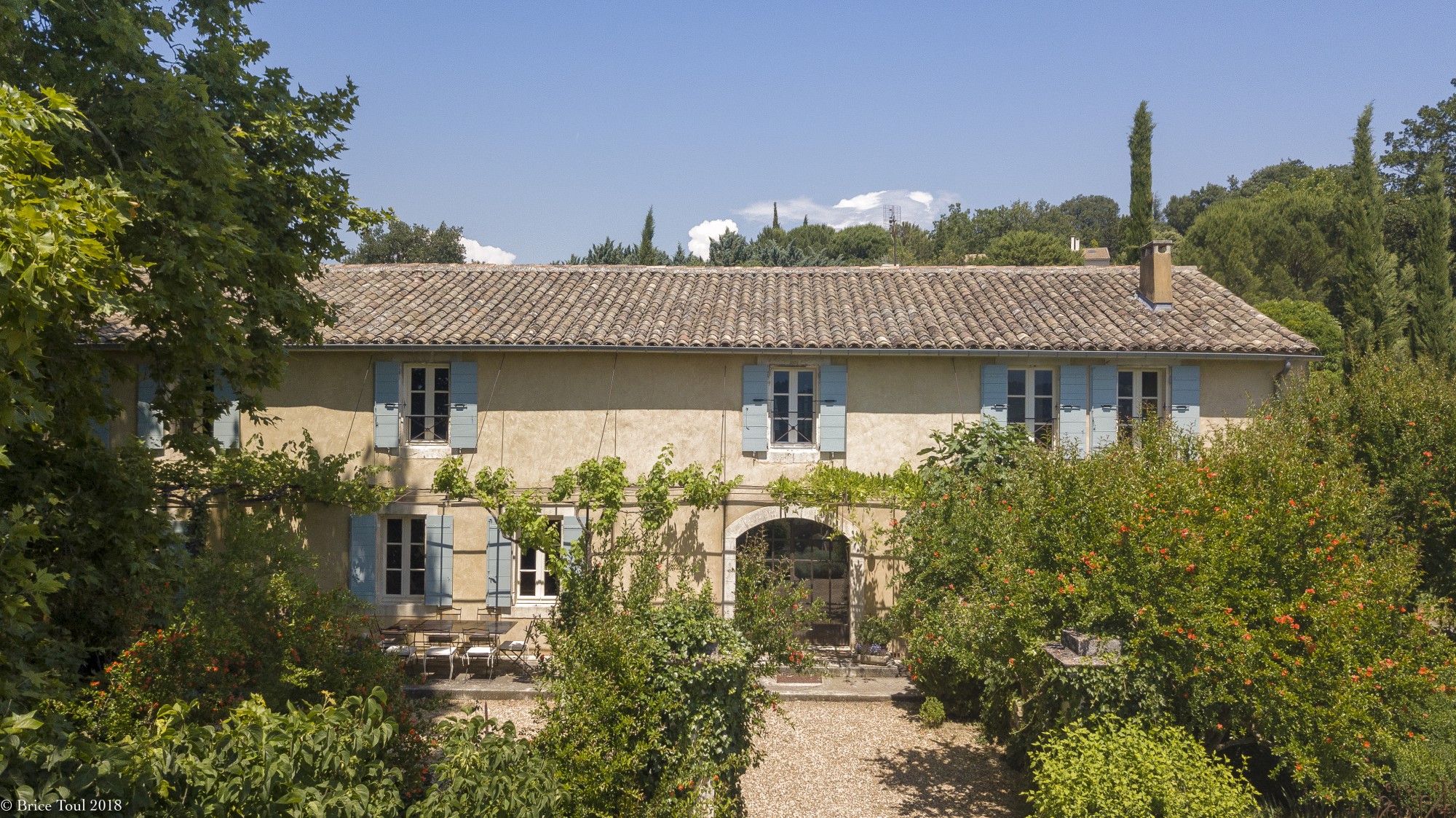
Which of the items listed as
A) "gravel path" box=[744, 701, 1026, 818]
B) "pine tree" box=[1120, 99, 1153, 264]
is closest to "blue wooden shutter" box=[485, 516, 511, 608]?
"gravel path" box=[744, 701, 1026, 818]

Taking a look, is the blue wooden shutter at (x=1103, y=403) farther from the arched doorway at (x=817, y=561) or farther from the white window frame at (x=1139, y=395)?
the arched doorway at (x=817, y=561)

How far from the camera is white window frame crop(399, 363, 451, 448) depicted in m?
14.1

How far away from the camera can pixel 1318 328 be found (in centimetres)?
2702

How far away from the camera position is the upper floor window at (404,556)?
14.2m

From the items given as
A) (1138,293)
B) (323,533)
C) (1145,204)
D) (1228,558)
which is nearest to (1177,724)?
(1228,558)

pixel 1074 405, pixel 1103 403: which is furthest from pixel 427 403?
pixel 1103 403

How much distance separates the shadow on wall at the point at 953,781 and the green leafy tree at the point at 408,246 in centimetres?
4520

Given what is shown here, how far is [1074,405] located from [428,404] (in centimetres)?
1030

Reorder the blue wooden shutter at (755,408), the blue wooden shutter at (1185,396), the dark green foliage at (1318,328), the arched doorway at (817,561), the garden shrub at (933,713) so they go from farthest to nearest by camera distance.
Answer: the dark green foliage at (1318,328)
the arched doorway at (817,561)
the blue wooden shutter at (755,408)
the blue wooden shutter at (1185,396)
the garden shrub at (933,713)

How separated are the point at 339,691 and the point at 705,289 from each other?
9870 mm

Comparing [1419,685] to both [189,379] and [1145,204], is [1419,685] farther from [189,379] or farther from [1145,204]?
[1145,204]

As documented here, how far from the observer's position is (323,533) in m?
14.1

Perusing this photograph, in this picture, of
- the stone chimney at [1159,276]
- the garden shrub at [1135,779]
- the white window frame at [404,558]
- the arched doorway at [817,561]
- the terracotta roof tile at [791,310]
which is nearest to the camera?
the garden shrub at [1135,779]

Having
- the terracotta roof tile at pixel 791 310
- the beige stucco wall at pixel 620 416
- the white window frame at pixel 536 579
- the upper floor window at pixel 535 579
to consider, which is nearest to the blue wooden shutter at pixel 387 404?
the beige stucco wall at pixel 620 416
